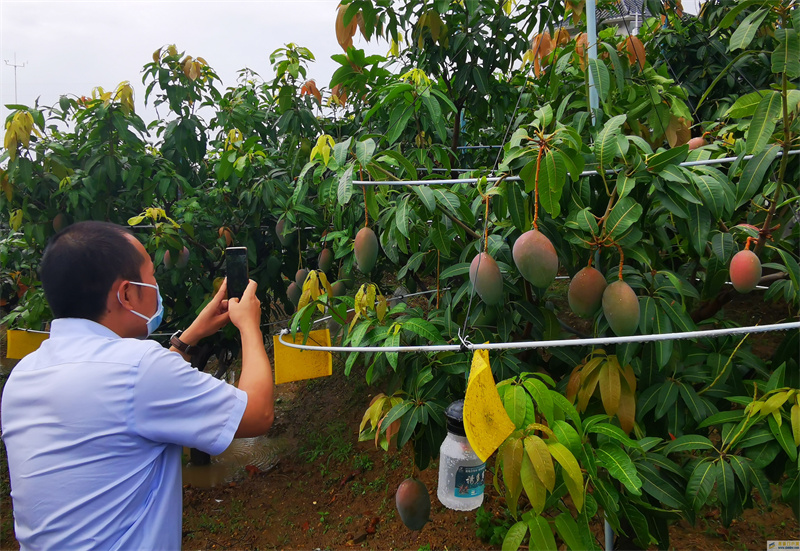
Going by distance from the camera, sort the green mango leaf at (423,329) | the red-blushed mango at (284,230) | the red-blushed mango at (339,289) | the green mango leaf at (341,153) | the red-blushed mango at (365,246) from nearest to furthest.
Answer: the green mango leaf at (341,153)
the green mango leaf at (423,329)
the red-blushed mango at (365,246)
the red-blushed mango at (339,289)
the red-blushed mango at (284,230)

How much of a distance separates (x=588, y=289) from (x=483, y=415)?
49cm

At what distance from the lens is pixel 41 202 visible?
8.94 feet

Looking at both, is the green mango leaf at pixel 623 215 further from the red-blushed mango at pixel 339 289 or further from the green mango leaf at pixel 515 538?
the red-blushed mango at pixel 339 289

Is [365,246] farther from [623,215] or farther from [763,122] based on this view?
[763,122]

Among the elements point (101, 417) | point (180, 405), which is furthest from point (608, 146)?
point (101, 417)

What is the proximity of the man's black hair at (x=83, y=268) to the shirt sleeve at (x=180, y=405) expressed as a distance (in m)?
0.19

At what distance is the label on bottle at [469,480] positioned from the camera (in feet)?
4.16

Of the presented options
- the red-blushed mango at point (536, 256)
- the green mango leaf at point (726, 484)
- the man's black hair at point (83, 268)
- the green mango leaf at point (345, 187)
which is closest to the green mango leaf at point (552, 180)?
the red-blushed mango at point (536, 256)

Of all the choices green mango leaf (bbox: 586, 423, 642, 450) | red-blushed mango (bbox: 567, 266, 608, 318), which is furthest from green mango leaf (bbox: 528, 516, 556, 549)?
red-blushed mango (bbox: 567, 266, 608, 318)

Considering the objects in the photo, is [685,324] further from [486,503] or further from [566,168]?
[486,503]

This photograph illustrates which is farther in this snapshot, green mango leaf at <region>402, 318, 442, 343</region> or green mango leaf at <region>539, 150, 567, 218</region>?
green mango leaf at <region>402, 318, 442, 343</region>

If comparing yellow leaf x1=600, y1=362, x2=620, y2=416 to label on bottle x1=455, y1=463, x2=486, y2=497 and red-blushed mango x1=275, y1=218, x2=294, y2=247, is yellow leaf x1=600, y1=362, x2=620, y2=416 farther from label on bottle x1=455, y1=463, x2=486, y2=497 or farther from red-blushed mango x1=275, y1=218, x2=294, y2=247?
red-blushed mango x1=275, y1=218, x2=294, y2=247

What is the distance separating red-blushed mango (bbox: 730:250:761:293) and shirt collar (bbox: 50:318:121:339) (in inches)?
52.7

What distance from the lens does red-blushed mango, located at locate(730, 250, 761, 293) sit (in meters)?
1.23
